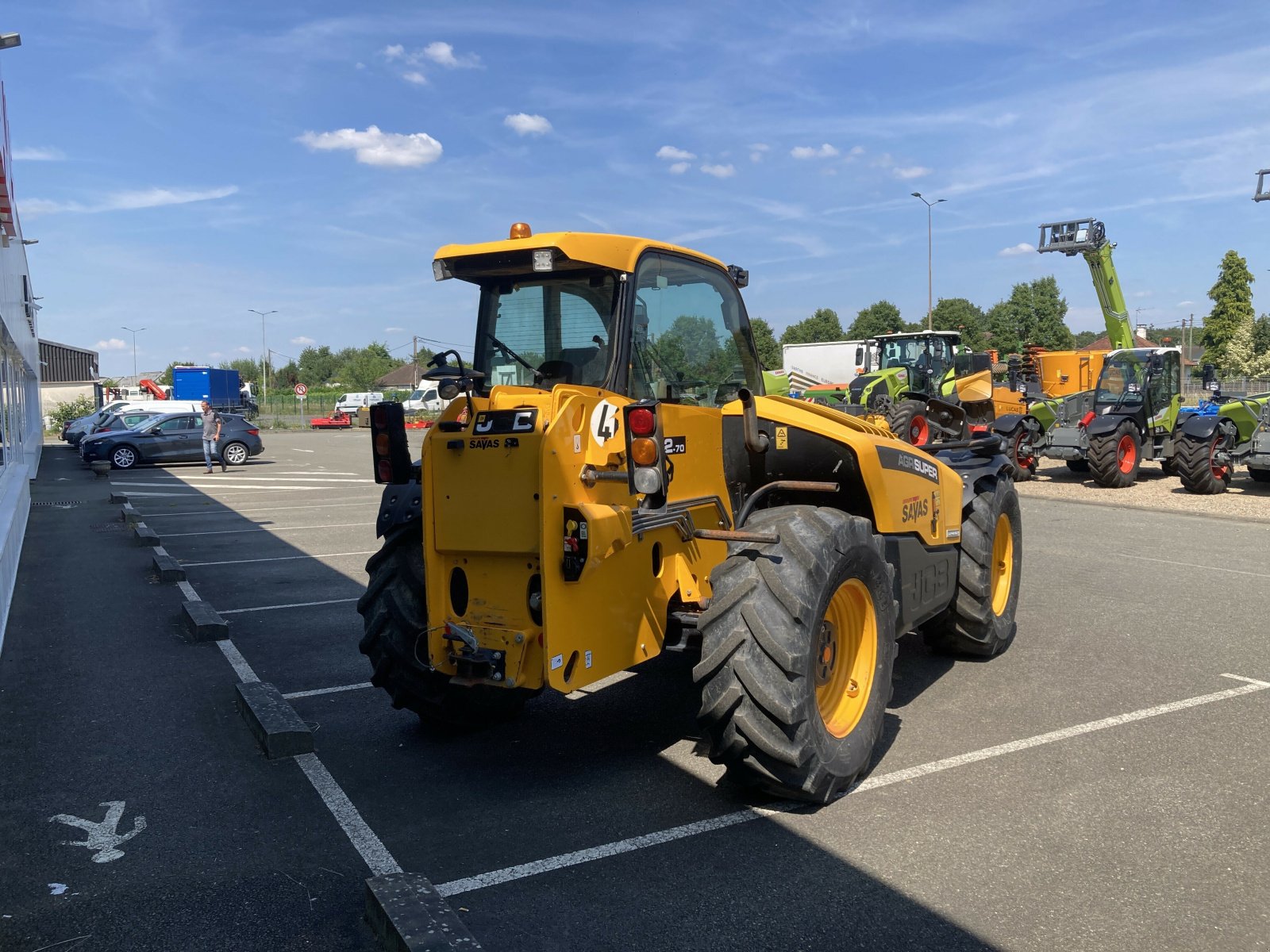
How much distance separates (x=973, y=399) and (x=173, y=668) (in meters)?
7.79

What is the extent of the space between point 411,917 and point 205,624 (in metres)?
5.13

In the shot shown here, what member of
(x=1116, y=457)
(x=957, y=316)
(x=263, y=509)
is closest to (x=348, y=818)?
(x=263, y=509)

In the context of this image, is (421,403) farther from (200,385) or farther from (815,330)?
(815,330)

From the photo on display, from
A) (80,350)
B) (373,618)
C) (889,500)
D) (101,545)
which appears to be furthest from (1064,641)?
(80,350)

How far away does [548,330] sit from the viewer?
5113mm

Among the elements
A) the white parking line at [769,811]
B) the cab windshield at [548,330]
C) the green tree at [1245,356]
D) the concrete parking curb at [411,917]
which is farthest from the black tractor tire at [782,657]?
the green tree at [1245,356]

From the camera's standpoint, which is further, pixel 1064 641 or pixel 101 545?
pixel 101 545

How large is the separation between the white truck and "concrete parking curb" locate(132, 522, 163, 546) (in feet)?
97.5

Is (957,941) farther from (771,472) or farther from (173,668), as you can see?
(173,668)

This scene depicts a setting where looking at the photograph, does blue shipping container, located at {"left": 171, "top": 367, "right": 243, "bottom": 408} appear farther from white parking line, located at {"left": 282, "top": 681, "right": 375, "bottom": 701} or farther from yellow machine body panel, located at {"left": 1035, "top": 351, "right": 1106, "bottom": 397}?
white parking line, located at {"left": 282, "top": 681, "right": 375, "bottom": 701}

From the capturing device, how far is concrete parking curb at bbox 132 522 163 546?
1252 centimetres

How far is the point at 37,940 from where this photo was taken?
3.51 metres

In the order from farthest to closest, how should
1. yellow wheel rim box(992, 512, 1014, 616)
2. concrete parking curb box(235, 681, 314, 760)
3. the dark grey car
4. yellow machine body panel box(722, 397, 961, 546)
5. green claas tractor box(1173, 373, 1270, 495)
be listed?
the dark grey car
green claas tractor box(1173, 373, 1270, 495)
yellow wheel rim box(992, 512, 1014, 616)
yellow machine body panel box(722, 397, 961, 546)
concrete parking curb box(235, 681, 314, 760)

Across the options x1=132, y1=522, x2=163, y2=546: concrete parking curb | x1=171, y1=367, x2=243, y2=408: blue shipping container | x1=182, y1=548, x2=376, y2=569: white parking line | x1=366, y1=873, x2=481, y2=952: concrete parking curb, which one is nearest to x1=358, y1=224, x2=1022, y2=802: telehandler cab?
x1=366, y1=873, x2=481, y2=952: concrete parking curb
